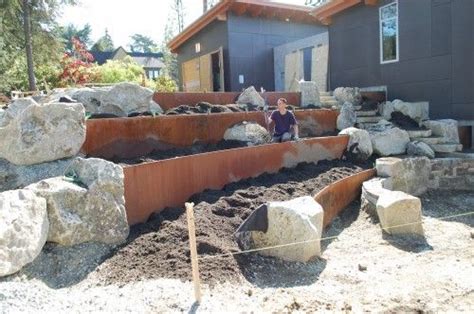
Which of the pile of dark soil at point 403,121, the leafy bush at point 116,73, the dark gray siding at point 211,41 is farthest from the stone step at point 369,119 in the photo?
the leafy bush at point 116,73

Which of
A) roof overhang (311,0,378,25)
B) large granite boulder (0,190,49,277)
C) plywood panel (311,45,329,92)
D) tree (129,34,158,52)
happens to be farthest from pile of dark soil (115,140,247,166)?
tree (129,34,158,52)

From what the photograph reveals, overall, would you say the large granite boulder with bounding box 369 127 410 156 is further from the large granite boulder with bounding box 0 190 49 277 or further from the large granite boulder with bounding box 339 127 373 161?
the large granite boulder with bounding box 0 190 49 277

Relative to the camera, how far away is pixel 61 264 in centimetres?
351

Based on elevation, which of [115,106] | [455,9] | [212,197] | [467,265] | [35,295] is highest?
[455,9]

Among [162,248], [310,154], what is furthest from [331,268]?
[310,154]

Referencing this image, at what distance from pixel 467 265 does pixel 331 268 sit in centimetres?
135

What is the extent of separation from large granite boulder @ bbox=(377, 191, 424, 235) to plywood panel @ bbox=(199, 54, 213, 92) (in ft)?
34.1

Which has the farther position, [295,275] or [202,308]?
[295,275]

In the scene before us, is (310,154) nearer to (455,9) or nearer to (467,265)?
(467,265)

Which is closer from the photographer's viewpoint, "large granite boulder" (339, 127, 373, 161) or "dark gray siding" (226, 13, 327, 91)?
"large granite boulder" (339, 127, 373, 161)

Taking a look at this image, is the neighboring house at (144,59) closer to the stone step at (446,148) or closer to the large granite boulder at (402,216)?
the stone step at (446,148)

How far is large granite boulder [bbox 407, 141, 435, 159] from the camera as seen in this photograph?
7.33 m

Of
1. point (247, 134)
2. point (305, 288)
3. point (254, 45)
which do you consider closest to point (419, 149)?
point (247, 134)

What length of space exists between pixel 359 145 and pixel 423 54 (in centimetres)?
313
